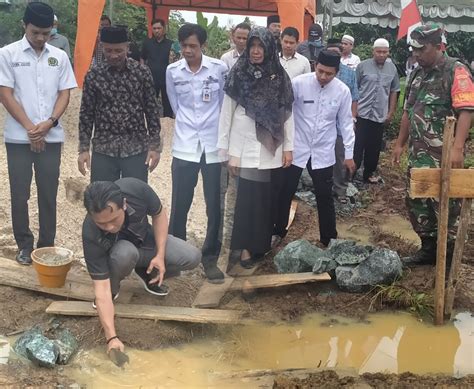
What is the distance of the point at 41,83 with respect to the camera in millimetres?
4219

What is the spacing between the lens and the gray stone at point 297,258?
14.8ft

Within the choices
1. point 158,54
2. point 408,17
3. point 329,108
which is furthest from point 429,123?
point 408,17

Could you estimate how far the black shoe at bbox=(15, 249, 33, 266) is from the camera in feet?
14.4

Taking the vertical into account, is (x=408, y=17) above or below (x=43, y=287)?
above

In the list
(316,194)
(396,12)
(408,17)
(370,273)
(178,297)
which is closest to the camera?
(178,297)

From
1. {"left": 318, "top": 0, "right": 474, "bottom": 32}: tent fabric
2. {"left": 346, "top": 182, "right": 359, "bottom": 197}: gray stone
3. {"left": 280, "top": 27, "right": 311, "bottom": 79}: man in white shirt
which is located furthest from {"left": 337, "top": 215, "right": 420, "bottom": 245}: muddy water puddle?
{"left": 318, "top": 0, "right": 474, "bottom": 32}: tent fabric

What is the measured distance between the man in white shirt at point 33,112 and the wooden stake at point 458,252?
2890mm

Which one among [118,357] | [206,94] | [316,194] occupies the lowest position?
[118,357]

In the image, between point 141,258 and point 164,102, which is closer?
point 141,258

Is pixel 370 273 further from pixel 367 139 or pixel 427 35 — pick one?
pixel 367 139

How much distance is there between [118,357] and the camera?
3338mm

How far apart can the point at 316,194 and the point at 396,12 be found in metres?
15.0

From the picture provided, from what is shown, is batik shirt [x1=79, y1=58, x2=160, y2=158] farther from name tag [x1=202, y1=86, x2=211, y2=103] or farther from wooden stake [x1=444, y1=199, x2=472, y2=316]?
wooden stake [x1=444, y1=199, x2=472, y2=316]

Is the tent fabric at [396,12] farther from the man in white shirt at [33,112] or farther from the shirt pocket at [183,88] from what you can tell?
the man in white shirt at [33,112]
